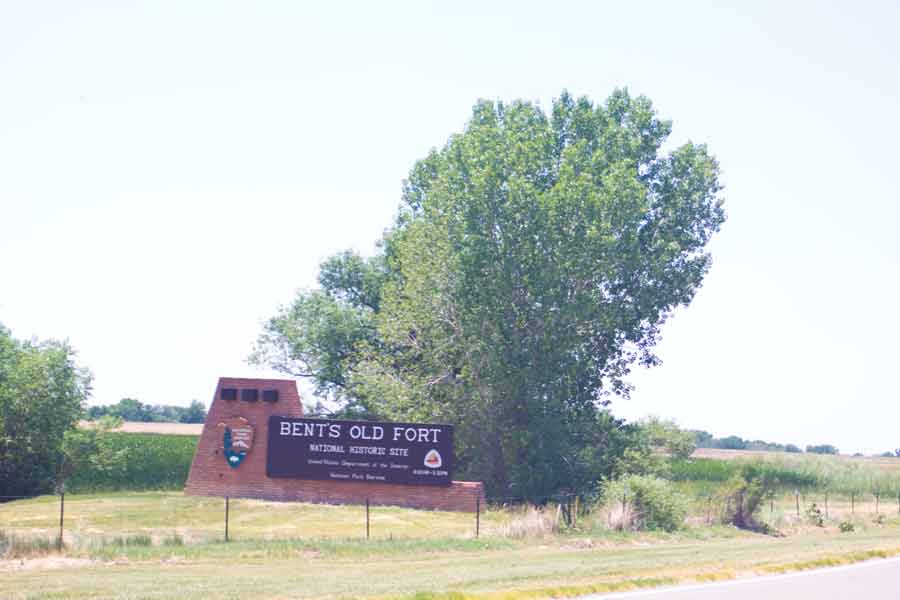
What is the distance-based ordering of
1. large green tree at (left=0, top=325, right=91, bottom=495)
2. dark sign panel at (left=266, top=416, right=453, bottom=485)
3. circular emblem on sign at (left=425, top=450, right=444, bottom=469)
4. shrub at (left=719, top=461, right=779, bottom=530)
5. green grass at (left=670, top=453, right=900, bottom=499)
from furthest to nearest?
1. green grass at (left=670, top=453, right=900, bottom=499)
2. large green tree at (left=0, top=325, right=91, bottom=495)
3. dark sign panel at (left=266, top=416, right=453, bottom=485)
4. circular emblem on sign at (left=425, top=450, right=444, bottom=469)
5. shrub at (left=719, top=461, right=779, bottom=530)

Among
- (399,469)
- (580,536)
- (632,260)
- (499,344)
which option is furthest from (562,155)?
(580,536)

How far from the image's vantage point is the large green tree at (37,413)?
5016cm

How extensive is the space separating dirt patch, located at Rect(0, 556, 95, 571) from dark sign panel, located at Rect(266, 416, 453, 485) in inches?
654

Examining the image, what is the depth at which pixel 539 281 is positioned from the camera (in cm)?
4550

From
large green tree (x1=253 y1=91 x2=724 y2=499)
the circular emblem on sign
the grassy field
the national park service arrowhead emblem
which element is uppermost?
large green tree (x1=253 y1=91 x2=724 y2=499)

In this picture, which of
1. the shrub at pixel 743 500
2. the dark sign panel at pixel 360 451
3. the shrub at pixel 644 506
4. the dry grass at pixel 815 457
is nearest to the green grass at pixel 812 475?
the dry grass at pixel 815 457

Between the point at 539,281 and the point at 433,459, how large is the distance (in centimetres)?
1069

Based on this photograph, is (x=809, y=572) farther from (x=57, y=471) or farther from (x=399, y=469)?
(x=57, y=471)

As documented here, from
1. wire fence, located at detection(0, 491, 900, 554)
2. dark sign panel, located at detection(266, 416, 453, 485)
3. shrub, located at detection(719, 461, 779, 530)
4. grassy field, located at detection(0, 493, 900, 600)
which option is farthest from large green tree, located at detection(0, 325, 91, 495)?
shrub, located at detection(719, 461, 779, 530)

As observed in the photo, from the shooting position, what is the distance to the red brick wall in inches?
1537

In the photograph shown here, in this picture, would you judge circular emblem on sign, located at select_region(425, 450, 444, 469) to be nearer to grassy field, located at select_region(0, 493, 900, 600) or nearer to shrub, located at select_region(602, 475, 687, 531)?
grassy field, located at select_region(0, 493, 900, 600)

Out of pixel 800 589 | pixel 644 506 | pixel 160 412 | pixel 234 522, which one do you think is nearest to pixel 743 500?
pixel 644 506

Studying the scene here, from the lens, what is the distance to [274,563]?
918 inches

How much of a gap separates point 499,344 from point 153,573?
1042 inches
